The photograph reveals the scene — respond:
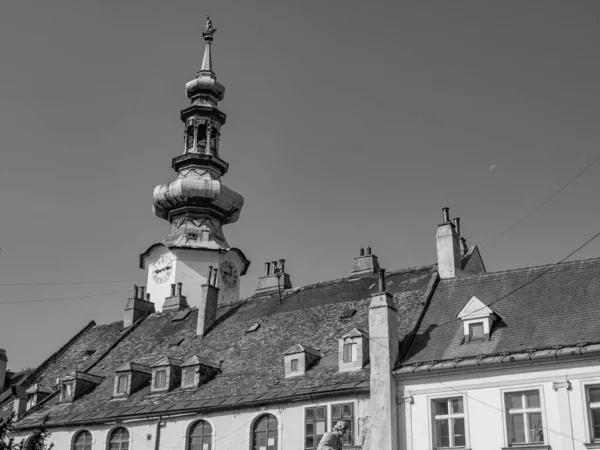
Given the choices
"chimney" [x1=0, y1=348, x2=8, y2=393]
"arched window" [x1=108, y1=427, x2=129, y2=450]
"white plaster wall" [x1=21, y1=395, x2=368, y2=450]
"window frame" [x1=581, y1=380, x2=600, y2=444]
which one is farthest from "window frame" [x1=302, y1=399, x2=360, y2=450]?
"chimney" [x1=0, y1=348, x2=8, y2=393]

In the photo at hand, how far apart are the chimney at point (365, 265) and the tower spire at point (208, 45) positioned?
32.3 meters

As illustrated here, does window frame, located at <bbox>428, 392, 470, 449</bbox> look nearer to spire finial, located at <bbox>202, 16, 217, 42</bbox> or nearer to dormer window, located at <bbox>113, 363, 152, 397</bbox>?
dormer window, located at <bbox>113, 363, 152, 397</bbox>

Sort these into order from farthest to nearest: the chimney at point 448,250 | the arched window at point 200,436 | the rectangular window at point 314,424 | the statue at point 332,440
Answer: the chimney at point 448,250 < the arched window at point 200,436 < the rectangular window at point 314,424 < the statue at point 332,440

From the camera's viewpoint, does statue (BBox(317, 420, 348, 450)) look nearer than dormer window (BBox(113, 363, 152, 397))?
Yes

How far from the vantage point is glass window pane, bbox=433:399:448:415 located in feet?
90.0

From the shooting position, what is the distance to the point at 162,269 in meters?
57.8

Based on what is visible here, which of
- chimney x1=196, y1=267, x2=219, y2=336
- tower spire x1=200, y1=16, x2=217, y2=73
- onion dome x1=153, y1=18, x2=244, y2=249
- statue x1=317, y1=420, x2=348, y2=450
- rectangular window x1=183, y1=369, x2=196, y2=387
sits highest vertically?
tower spire x1=200, y1=16, x2=217, y2=73

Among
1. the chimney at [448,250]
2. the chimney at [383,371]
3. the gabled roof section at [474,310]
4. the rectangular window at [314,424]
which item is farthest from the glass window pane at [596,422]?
the chimney at [448,250]

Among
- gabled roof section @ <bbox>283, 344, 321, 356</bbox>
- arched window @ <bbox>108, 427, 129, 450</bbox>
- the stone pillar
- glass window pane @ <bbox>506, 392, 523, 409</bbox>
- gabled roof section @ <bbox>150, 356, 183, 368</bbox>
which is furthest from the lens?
gabled roof section @ <bbox>150, 356, 183, 368</bbox>

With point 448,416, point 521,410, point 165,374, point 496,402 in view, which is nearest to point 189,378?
point 165,374

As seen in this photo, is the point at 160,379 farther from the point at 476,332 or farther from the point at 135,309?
the point at 476,332

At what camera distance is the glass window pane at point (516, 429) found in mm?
25719

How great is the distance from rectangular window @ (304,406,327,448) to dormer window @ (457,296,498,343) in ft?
18.7

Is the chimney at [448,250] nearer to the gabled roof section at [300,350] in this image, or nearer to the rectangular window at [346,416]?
the gabled roof section at [300,350]
